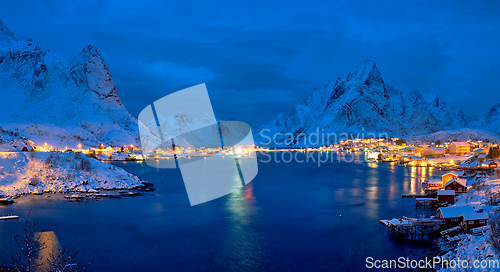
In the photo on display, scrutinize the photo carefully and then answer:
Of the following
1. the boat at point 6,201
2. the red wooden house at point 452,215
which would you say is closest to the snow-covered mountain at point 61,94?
the boat at point 6,201

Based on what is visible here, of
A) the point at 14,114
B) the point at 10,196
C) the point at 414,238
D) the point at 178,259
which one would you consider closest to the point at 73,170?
the point at 10,196

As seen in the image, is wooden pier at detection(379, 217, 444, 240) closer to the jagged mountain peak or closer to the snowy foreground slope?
the snowy foreground slope

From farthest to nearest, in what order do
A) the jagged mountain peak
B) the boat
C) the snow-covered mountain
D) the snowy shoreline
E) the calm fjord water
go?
the jagged mountain peak
the snow-covered mountain
the boat
the calm fjord water
the snowy shoreline

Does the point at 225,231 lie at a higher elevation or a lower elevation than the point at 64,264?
lower

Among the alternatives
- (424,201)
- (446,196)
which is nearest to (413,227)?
(424,201)

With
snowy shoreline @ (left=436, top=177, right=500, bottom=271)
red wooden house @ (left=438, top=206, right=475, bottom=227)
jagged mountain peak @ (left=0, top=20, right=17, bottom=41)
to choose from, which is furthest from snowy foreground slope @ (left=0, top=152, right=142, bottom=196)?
jagged mountain peak @ (left=0, top=20, right=17, bottom=41)

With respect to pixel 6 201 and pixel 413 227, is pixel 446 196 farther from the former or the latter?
pixel 6 201

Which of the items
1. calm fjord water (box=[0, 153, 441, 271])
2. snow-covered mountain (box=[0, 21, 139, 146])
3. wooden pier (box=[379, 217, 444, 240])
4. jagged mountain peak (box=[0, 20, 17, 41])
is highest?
jagged mountain peak (box=[0, 20, 17, 41])
